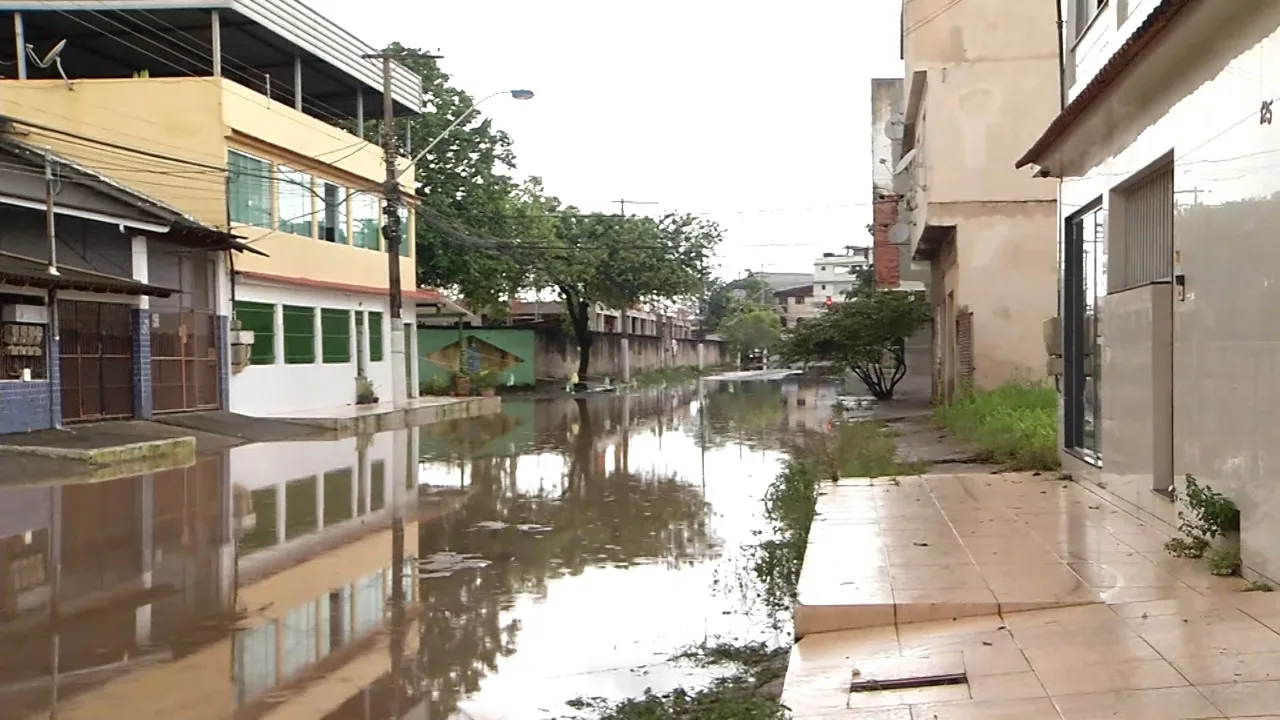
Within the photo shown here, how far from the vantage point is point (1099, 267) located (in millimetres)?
10641

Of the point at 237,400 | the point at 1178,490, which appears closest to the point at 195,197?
the point at 237,400

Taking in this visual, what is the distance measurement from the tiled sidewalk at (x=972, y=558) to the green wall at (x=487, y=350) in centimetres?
3455

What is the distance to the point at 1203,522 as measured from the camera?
684cm

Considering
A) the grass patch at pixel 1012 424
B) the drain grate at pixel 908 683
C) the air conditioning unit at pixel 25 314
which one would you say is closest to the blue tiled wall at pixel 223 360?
the air conditioning unit at pixel 25 314

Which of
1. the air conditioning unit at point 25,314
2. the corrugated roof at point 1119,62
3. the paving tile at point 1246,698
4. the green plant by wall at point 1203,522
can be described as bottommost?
the paving tile at point 1246,698

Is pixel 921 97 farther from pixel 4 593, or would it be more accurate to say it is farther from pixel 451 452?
pixel 4 593

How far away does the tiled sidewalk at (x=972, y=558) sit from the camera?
6199 mm

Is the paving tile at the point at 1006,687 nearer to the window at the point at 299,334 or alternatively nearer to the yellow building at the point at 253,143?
the yellow building at the point at 253,143

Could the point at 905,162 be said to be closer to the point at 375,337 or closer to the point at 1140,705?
the point at 375,337

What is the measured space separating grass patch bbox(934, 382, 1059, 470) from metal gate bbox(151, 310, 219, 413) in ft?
48.7

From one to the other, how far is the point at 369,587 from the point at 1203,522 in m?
5.90

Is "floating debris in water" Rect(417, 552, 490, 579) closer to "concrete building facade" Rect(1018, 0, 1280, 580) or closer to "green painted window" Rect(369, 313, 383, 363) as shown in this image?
"concrete building facade" Rect(1018, 0, 1280, 580)

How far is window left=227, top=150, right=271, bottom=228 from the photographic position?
2270 cm

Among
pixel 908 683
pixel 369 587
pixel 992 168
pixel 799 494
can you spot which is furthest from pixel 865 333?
pixel 908 683
